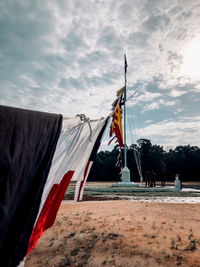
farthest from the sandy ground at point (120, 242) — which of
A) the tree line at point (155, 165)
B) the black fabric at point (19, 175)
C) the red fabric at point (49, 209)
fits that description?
the tree line at point (155, 165)

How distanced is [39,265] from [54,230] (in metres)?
1.89

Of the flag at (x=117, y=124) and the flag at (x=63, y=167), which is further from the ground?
the flag at (x=117, y=124)

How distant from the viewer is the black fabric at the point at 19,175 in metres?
1.67

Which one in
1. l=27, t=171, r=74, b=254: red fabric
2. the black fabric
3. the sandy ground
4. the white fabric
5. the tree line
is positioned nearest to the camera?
the black fabric

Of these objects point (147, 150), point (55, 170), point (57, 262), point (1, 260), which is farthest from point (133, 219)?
point (147, 150)

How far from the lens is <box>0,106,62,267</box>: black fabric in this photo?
1.67m

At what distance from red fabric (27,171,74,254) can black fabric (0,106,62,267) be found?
0.39 meters

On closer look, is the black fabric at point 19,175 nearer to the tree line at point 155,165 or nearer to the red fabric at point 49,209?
the red fabric at point 49,209

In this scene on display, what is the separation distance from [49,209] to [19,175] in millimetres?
837

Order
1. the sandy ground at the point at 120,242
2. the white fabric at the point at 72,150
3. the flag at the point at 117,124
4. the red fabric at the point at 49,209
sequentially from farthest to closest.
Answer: the flag at the point at 117,124 < the sandy ground at the point at 120,242 < the white fabric at the point at 72,150 < the red fabric at the point at 49,209

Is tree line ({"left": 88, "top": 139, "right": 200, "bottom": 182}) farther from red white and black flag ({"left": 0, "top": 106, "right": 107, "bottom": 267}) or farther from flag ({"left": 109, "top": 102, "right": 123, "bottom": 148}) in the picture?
red white and black flag ({"left": 0, "top": 106, "right": 107, "bottom": 267})

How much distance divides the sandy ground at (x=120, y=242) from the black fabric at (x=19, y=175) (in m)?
2.48

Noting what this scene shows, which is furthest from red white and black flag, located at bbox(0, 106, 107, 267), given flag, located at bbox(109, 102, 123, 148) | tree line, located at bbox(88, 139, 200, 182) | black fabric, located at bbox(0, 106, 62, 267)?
tree line, located at bbox(88, 139, 200, 182)

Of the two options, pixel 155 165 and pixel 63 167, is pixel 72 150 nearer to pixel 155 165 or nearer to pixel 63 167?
pixel 63 167
